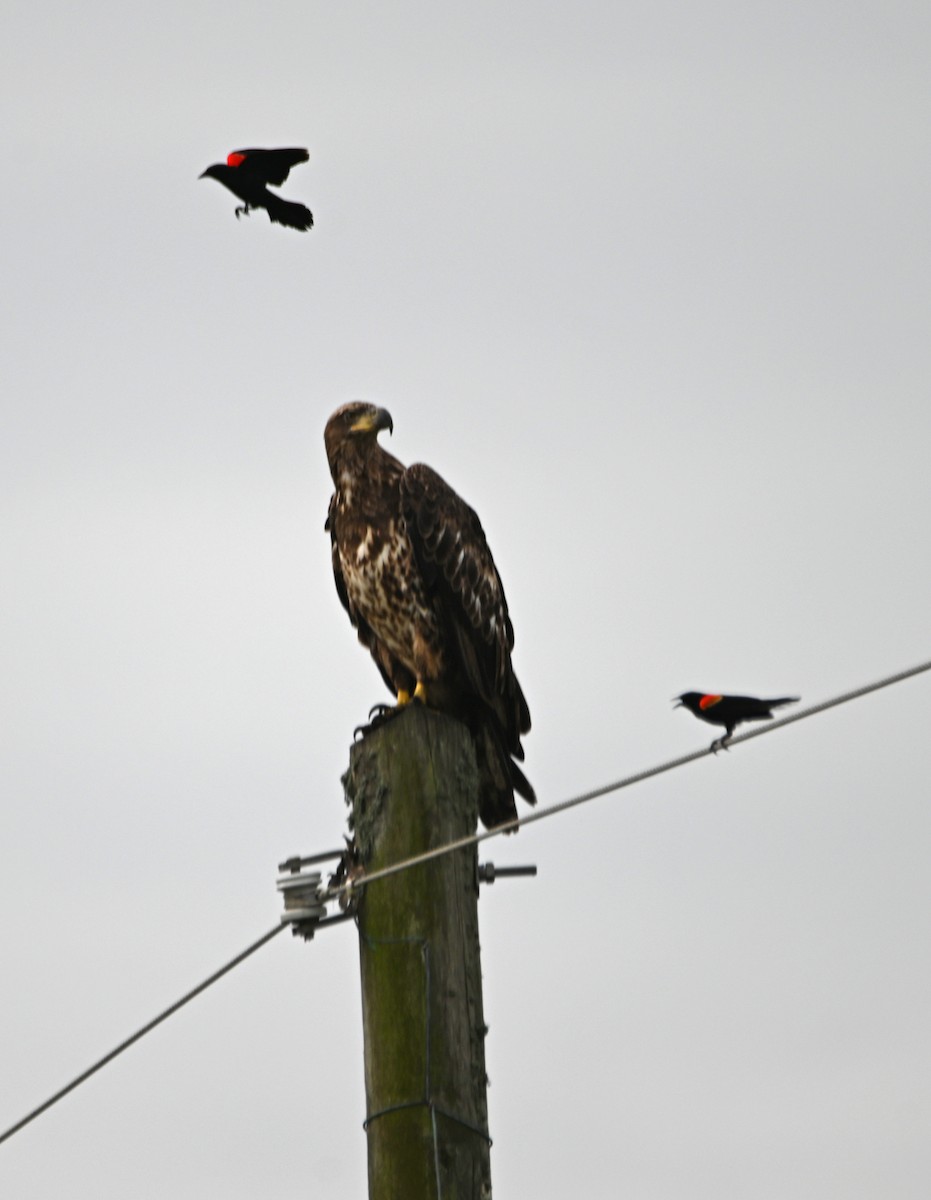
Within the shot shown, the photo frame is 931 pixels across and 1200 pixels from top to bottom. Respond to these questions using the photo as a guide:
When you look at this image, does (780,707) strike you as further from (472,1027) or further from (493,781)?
(472,1027)

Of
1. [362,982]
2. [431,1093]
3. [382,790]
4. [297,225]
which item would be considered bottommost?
[431,1093]

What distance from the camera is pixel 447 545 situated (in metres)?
6.36

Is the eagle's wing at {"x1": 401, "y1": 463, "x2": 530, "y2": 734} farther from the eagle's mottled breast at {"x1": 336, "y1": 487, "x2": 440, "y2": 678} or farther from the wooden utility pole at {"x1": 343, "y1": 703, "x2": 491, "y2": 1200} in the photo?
the wooden utility pole at {"x1": 343, "y1": 703, "x2": 491, "y2": 1200}

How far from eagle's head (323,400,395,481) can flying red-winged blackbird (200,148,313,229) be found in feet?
4.44

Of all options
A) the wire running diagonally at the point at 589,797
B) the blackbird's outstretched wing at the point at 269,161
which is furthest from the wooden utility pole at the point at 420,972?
the blackbird's outstretched wing at the point at 269,161

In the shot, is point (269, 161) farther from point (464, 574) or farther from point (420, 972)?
point (420, 972)

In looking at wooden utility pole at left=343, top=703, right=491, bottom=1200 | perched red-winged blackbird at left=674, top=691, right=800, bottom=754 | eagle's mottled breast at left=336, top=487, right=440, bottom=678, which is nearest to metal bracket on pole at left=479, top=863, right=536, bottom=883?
wooden utility pole at left=343, top=703, right=491, bottom=1200

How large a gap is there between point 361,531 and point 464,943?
9.49 feet

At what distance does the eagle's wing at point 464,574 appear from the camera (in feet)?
20.1

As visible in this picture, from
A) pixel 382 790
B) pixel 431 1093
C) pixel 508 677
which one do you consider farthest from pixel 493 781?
pixel 431 1093

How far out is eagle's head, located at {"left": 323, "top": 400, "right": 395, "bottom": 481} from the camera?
6637mm

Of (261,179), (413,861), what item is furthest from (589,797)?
(261,179)

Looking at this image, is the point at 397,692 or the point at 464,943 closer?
the point at 464,943

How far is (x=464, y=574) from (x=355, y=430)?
0.82 metres
